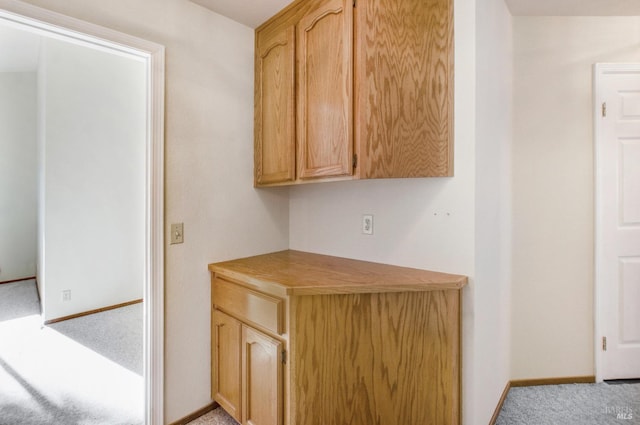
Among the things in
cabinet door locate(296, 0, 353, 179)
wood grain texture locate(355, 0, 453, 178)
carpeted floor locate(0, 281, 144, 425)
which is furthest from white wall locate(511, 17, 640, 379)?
carpeted floor locate(0, 281, 144, 425)

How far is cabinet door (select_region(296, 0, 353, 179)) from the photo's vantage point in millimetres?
1478

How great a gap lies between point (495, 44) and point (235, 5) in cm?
149

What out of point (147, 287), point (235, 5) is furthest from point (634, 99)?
point (147, 287)

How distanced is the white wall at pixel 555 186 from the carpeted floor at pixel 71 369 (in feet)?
8.34

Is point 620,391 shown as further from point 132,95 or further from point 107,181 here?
point 132,95

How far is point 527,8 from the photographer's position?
6.49 ft

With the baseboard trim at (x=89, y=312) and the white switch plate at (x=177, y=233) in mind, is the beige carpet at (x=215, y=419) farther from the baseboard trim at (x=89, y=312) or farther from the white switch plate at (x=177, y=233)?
the baseboard trim at (x=89, y=312)

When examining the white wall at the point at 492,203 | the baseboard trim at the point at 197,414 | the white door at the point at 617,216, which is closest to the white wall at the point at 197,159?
the baseboard trim at the point at 197,414

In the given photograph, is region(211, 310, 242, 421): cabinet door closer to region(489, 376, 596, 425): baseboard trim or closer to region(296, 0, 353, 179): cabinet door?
region(296, 0, 353, 179): cabinet door

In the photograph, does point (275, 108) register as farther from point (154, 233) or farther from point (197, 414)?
point (197, 414)

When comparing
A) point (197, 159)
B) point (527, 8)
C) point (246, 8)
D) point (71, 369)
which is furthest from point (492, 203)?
point (71, 369)

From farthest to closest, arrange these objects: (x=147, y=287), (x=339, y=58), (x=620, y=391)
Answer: (x=620, y=391) → (x=147, y=287) → (x=339, y=58)

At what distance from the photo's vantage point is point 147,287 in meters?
1.64

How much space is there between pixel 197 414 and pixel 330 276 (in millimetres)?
1178
